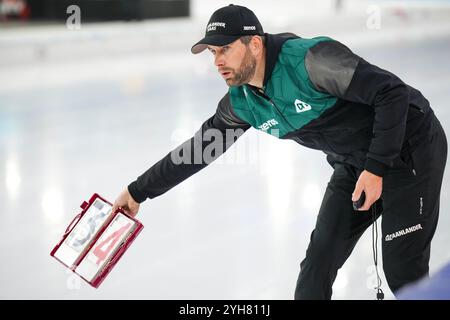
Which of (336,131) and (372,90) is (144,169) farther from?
(372,90)

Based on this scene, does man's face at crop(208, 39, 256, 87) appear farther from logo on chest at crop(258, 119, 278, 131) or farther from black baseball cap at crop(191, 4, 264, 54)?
logo on chest at crop(258, 119, 278, 131)

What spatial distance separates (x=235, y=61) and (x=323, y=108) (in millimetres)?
274

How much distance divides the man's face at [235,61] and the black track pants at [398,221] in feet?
1.55

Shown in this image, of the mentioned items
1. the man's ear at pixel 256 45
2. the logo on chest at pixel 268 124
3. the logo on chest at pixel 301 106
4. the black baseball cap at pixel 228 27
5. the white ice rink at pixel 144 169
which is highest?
the black baseball cap at pixel 228 27

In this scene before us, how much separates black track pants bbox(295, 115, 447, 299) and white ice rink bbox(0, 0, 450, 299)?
63cm

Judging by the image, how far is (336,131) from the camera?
1881 mm

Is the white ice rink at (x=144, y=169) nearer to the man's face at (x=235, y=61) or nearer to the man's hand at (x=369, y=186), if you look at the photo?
the man's hand at (x=369, y=186)

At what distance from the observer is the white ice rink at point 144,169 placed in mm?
2805

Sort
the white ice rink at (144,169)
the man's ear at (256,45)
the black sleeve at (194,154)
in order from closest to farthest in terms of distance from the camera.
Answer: the man's ear at (256,45)
the black sleeve at (194,154)
the white ice rink at (144,169)

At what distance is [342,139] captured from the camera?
6.21 ft

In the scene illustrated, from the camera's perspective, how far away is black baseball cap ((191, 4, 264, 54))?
1.76 metres

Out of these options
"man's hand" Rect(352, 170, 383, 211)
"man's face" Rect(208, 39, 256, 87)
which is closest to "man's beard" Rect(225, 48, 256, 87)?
"man's face" Rect(208, 39, 256, 87)

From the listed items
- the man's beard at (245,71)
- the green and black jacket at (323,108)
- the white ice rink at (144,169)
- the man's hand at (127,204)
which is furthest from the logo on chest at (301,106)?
the white ice rink at (144,169)

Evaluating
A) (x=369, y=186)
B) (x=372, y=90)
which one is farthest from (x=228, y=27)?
(x=369, y=186)
